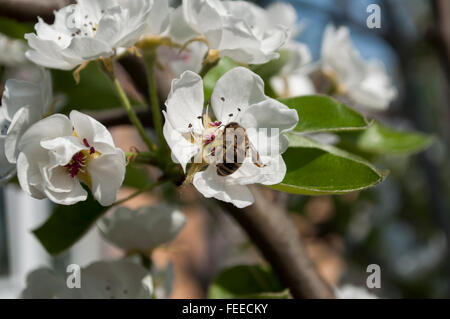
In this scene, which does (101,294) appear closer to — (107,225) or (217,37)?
(107,225)

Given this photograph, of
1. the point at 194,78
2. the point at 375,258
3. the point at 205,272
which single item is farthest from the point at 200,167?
the point at 205,272

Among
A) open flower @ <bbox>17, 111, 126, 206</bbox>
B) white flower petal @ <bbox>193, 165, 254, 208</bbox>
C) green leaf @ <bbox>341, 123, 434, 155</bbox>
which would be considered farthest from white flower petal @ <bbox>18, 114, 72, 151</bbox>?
green leaf @ <bbox>341, 123, 434, 155</bbox>

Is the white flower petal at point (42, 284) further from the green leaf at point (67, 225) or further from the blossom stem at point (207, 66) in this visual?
the blossom stem at point (207, 66)

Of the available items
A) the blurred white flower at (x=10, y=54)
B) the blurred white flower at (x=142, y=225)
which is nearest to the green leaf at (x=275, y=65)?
the blurred white flower at (x=142, y=225)

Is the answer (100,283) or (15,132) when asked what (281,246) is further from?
(15,132)

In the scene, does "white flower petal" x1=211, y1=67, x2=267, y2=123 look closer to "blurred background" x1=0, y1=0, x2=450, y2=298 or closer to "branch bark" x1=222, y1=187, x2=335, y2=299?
"branch bark" x1=222, y1=187, x2=335, y2=299

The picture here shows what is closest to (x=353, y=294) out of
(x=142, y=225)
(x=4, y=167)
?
(x=142, y=225)
